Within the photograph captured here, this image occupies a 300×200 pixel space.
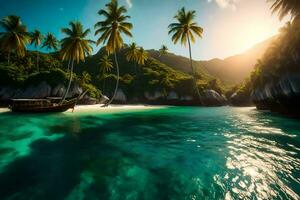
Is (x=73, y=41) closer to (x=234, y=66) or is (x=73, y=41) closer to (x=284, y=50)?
(x=284, y=50)

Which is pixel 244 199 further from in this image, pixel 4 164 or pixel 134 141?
pixel 4 164

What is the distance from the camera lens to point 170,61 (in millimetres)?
121125

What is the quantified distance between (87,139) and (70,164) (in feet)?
15.7

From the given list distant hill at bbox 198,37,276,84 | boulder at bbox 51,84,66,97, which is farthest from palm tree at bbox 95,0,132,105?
distant hill at bbox 198,37,276,84

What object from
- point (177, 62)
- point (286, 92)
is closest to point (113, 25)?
point (286, 92)

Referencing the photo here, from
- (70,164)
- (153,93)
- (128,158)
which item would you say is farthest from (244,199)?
(153,93)

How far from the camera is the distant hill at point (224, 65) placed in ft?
391

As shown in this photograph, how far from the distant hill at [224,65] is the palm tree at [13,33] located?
276ft

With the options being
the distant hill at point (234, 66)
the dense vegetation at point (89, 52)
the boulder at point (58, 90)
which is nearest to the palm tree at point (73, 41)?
the dense vegetation at point (89, 52)

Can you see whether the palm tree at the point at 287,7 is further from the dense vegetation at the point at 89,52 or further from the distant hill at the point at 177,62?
the distant hill at the point at 177,62

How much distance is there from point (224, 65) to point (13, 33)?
442ft

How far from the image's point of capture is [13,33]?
130 ft

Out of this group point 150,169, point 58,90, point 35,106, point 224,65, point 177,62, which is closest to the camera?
point 150,169

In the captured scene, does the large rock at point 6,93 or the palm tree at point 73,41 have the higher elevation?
the palm tree at point 73,41
